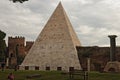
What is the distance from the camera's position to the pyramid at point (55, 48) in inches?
1895

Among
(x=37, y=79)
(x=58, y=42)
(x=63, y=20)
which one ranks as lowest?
(x=37, y=79)

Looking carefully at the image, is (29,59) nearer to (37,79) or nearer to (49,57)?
(49,57)

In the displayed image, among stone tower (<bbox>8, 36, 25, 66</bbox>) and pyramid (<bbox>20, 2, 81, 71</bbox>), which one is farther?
stone tower (<bbox>8, 36, 25, 66</bbox>)

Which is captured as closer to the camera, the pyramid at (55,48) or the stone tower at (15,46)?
the pyramid at (55,48)

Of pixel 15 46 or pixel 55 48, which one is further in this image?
pixel 15 46

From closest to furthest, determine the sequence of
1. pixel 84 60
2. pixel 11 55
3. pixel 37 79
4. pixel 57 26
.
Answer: pixel 37 79
pixel 84 60
pixel 57 26
pixel 11 55

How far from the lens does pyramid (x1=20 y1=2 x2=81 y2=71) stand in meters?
48.1

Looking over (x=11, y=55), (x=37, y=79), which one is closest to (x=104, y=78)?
(x=37, y=79)

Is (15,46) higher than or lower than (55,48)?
higher

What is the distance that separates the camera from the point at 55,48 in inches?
1959

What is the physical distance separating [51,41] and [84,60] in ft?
19.8

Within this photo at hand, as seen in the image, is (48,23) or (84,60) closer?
(84,60)

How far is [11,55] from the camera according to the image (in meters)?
76.2

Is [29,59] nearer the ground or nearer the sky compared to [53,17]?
nearer the ground
